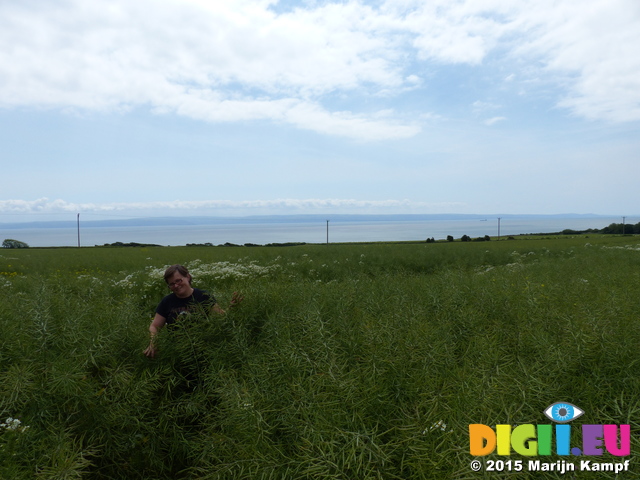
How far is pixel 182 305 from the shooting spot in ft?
18.4

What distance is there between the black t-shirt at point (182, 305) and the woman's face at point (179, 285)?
0.27 ft

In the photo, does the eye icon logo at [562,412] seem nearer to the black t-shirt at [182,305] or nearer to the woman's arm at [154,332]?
the black t-shirt at [182,305]

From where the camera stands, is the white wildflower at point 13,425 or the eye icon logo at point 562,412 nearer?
the eye icon logo at point 562,412

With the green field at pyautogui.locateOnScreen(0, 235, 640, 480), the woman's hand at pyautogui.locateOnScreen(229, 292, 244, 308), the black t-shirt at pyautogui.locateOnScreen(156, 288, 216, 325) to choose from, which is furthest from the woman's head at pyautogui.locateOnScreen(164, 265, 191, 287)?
the woman's hand at pyautogui.locateOnScreen(229, 292, 244, 308)

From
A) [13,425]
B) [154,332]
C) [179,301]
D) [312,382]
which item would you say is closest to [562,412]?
[312,382]

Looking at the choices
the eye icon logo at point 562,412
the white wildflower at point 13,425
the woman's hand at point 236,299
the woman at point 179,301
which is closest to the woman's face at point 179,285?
the woman at point 179,301

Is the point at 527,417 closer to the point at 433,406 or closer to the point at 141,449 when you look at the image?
the point at 433,406

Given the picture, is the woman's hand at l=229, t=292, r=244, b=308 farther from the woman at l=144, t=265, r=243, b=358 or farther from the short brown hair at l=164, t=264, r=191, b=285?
the short brown hair at l=164, t=264, r=191, b=285

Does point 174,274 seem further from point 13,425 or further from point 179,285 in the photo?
point 13,425

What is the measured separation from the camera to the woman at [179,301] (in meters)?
5.36

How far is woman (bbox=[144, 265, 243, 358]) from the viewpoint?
5363 mm

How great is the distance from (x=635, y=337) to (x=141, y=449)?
4.88 m

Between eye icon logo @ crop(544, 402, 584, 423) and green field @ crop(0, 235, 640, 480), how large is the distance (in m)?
0.06

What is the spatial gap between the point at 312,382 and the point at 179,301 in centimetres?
313
